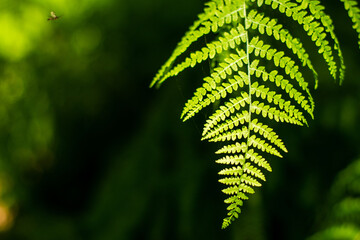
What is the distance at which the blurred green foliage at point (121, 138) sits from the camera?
2.16 metres

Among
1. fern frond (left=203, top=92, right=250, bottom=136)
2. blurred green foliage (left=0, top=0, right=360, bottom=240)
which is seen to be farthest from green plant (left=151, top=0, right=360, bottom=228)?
blurred green foliage (left=0, top=0, right=360, bottom=240)

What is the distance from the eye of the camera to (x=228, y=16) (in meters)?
0.99

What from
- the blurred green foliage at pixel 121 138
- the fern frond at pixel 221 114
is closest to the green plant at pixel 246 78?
the fern frond at pixel 221 114

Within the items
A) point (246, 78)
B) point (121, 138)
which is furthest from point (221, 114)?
point (121, 138)

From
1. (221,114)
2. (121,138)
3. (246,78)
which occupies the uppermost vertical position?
(121,138)

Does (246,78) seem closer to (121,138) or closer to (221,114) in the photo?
(221,114)

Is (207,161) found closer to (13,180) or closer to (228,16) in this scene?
(228,16)

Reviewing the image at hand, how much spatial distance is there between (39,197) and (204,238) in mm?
2120

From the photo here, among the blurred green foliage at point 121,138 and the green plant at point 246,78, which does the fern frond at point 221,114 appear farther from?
the blurred green foliage at point 121,138

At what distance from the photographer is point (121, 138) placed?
3307 millimetres

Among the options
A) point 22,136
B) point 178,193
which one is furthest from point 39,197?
point 178,193

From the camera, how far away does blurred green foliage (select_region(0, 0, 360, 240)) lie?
2162mm

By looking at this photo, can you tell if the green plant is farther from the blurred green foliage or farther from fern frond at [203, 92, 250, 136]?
the blurred green foliage

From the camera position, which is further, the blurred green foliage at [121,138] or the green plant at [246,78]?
the blurred green foliage at [121,138]
